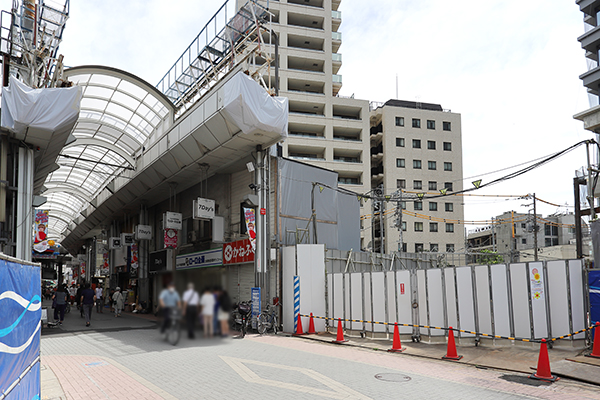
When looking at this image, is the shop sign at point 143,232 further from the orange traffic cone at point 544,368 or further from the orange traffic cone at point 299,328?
the orange traffic cone at point 544,368

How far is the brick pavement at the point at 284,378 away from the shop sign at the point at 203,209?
8.32 m

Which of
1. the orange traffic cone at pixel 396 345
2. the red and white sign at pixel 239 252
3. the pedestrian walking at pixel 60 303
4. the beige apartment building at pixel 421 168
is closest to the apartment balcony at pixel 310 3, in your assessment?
the beige apartment building at pixel 421 168

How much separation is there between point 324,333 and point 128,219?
2819cm

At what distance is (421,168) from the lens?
66188 millimetres

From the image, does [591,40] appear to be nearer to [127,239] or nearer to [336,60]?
[127,239]

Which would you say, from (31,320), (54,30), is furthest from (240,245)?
(31,320)

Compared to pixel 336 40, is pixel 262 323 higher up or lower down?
lower down

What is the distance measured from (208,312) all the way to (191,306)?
0.43ft

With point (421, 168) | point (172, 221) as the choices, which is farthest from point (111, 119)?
point (421, 168)

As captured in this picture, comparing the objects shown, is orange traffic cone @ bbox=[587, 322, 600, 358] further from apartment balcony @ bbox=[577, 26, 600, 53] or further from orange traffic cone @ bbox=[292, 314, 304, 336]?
apartment balcony @ bbox=[577, 26, 600, 53]

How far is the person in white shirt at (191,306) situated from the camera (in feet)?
8.89

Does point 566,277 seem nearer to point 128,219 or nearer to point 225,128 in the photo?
point 225,128

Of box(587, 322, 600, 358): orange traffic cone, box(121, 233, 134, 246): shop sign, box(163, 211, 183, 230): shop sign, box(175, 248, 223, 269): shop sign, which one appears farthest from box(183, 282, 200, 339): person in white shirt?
box(121, 233, 134, 246): shop sign

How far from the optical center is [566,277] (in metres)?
12.3
